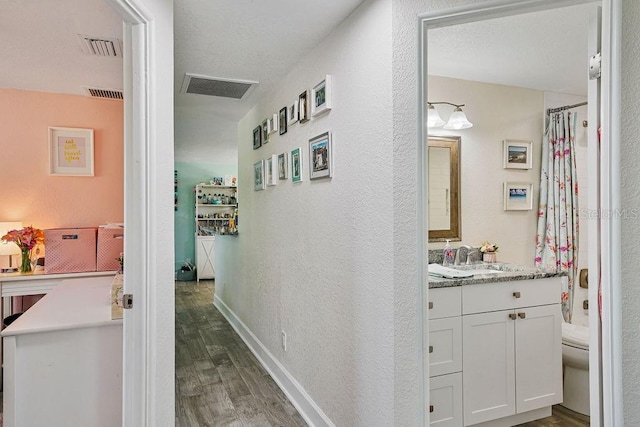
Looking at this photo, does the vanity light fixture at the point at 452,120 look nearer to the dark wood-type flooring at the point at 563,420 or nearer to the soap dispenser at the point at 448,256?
the soap dispenser at the point at 448,256

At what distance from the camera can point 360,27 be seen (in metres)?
1.85

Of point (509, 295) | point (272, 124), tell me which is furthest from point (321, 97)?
point (509, 295)

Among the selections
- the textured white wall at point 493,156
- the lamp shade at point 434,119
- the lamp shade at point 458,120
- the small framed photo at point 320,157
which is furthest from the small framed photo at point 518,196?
the small framed photo at point 320,157

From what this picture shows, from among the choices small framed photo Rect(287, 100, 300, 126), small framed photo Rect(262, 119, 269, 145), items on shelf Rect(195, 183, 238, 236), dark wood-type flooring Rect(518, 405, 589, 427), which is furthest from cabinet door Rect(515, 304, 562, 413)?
items on shelf Rect(195, 183, 238, 236)

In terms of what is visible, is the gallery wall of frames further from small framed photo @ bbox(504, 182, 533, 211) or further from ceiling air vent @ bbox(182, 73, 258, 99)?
small framed photo @ bbox(504, 182, 533, 211)

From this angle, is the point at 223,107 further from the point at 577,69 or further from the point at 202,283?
the point at 202,283

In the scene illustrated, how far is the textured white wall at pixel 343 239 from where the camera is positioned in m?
1.67

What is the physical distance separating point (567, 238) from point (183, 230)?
21.9 feet

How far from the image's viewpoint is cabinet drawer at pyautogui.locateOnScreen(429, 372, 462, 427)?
2.16m

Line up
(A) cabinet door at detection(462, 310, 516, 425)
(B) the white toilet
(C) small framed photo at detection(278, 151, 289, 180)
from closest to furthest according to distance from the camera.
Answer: (A) cabinet door at detection(462, 310, 516, 425)
(B) the white toilet
(C) small framed photo at detection(278, 151, 289, 180)

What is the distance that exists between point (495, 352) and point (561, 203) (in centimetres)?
146

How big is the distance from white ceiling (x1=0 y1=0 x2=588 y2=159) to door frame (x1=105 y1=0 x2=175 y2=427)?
0.50m

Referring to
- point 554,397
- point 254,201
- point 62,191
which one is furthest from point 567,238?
point 62,191

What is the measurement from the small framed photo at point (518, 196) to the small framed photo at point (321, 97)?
1733mm
